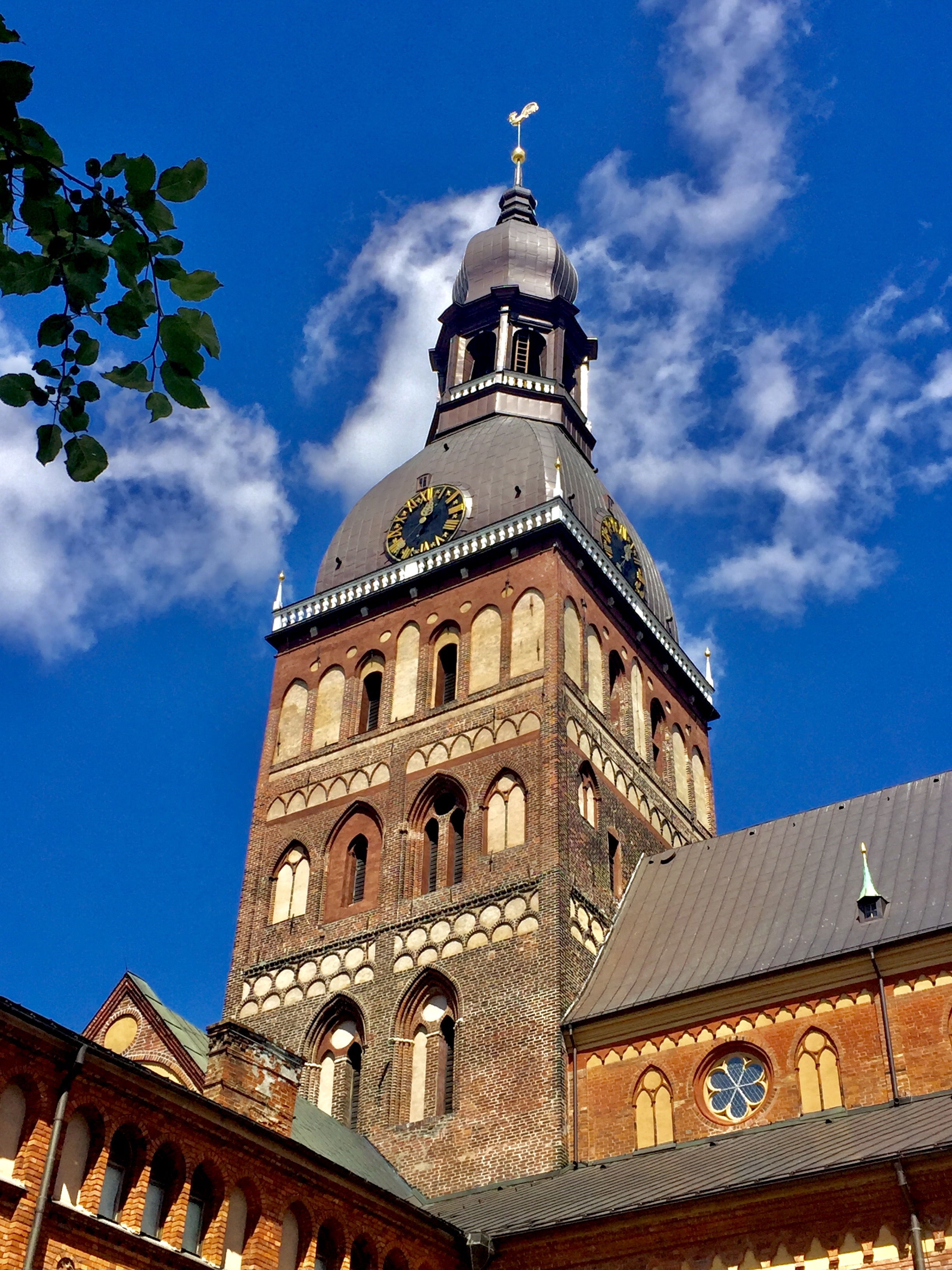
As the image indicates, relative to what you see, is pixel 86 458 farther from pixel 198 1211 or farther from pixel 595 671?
pixel 595 671

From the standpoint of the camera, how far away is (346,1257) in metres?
19.4

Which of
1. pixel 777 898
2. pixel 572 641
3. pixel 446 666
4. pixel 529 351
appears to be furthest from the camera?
pixel 529 351

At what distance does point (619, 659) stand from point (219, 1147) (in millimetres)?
18152

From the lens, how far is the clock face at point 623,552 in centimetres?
3550

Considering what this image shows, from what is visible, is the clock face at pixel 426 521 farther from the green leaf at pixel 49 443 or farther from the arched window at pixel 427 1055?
the green leaf at pixel 49 443

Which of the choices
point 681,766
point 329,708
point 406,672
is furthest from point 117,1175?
point 681,766

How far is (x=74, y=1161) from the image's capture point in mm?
16375

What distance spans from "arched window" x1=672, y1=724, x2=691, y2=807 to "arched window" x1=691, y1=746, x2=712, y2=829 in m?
0.30

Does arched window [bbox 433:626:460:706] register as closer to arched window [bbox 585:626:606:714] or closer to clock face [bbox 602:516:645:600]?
arched window [bbox 585:626:606:714]

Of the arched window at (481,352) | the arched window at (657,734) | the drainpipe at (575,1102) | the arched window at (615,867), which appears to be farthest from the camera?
the arched window at (481,352)

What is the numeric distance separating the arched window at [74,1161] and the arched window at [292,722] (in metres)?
17.4

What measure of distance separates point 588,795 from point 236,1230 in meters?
14.1

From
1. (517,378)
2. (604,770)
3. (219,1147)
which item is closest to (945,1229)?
(219,1147)

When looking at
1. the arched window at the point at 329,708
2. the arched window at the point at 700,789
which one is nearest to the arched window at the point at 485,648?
the arched window at the point at 329,708
